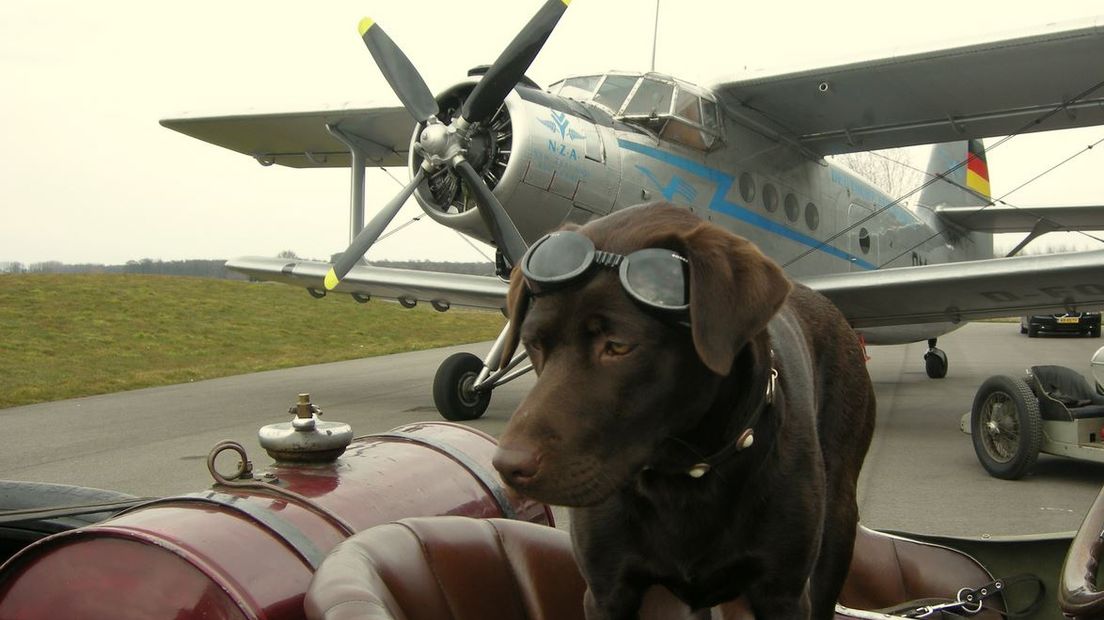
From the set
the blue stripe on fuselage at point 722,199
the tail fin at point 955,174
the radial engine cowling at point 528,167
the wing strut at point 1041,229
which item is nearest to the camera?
the radial engine cowling at point 528,167

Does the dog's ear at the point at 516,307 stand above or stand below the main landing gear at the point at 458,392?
above

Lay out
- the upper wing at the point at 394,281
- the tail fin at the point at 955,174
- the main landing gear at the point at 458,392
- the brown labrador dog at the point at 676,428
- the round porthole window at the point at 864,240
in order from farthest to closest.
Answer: the tail fin at the point at 955,174 → the round porthole window at the point at 864,240 → the upper wing at the point at 394,281 → the main landing gear at the point at 458,392 → the brown labrador dog at the point at 676,428

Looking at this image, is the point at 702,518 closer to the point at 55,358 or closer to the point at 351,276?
the point at 351,276

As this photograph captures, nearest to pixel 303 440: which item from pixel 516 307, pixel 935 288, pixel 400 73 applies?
pixel 516 307

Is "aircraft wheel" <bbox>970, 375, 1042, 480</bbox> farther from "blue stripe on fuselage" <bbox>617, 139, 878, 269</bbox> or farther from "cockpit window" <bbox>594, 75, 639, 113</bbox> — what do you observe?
"cockpit window" <bbox>594, 75, 639, 113</bbox>

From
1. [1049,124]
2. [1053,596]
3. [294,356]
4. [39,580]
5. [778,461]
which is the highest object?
[1049,124]

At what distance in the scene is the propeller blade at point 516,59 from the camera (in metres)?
8.23

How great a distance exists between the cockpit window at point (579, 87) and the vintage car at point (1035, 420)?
201 inches

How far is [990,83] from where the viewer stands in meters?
11.1

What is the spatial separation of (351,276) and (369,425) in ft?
10.8

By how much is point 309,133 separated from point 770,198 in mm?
7591

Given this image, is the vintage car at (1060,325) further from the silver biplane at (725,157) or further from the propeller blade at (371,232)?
Result: the propeller blade at (371,232)

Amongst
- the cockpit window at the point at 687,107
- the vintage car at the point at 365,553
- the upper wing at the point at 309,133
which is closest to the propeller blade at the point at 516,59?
the cockpit window at the point at 687,107

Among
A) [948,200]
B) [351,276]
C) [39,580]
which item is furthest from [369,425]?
[948,200]
